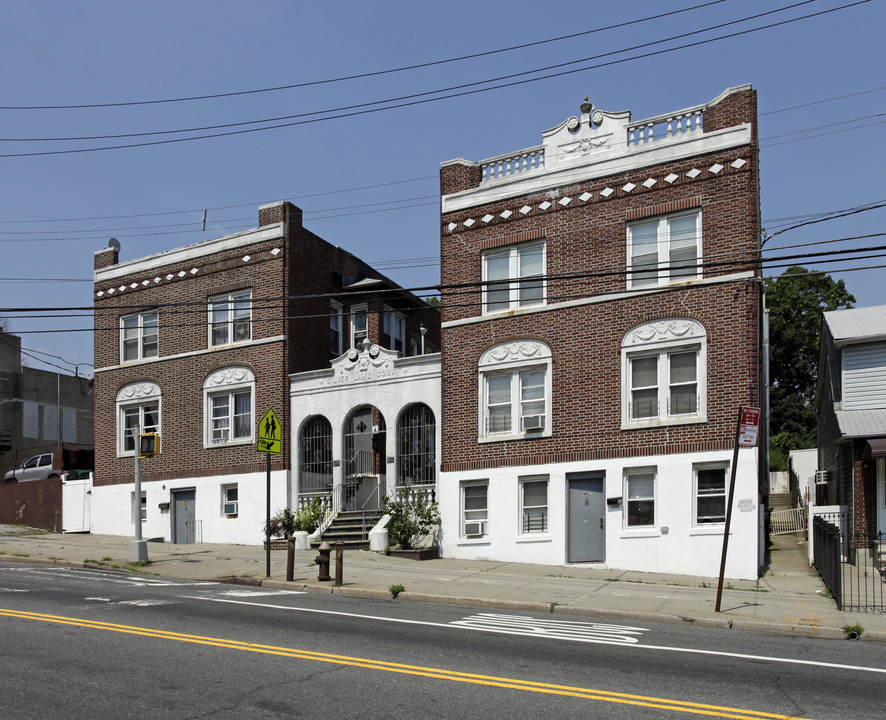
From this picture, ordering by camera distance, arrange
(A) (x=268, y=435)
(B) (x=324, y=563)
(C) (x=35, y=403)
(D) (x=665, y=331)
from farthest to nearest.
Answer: (C) (x=35, y=403)
(D) (x=665, y=331)
(A) (x=268, y=435)
(B) (x=324, y=563)

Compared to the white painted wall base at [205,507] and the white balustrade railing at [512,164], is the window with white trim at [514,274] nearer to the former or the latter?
the white balustrade railing at [512,164]

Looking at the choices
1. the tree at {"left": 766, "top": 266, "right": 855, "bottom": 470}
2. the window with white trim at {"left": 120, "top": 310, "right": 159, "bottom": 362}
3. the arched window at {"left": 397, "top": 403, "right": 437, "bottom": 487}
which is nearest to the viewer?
the arched window at {"left": 397, "top": 403, "right": 437, "bottom": 487}

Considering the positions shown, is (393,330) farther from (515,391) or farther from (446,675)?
(446,675)

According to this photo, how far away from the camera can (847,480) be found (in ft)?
70.0

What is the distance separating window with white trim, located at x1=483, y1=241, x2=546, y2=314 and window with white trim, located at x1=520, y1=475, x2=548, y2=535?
4.42 metres

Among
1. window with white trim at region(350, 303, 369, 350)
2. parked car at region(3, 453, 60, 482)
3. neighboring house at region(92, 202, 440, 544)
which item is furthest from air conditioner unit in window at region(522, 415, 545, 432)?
parked car at region(3, 453, 60, 482)

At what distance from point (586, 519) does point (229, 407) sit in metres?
11.9

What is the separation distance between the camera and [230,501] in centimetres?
2742

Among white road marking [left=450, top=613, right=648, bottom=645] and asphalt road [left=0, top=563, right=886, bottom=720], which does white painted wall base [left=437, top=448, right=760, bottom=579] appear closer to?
asphalt road [left=0, top=563, right=886, bottom=720]

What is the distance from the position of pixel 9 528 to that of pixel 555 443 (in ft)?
66.2

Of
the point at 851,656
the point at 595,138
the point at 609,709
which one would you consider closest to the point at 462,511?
the point at 595,138

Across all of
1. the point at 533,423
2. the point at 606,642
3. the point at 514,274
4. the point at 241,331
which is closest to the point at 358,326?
the point at 241,331

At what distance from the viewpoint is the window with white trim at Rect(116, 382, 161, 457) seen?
2947 centimetres

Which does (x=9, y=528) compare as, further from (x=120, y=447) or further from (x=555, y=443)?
(x=555, y=443)
